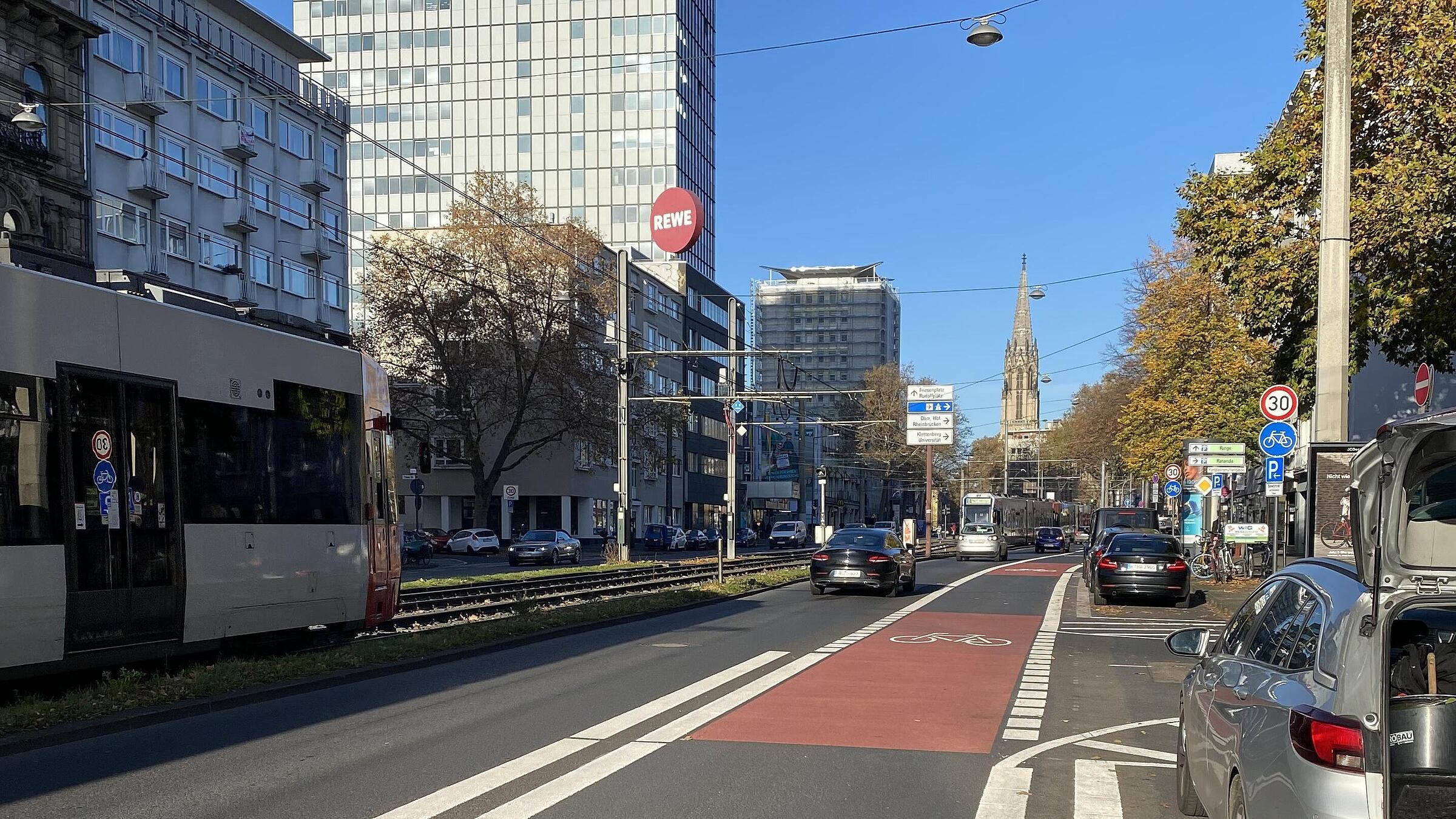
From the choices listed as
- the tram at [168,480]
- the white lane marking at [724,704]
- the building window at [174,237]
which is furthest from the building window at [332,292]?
the white lane marking at [724,704]

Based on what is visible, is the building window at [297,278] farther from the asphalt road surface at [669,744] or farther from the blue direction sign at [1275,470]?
the blue direction sign at [1275,470]

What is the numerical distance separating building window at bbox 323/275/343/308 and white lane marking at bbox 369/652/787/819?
43500 millimetres

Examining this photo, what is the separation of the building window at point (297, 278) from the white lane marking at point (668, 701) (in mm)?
39677

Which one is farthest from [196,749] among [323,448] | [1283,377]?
[1283,377]

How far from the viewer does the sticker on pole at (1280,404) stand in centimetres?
1911

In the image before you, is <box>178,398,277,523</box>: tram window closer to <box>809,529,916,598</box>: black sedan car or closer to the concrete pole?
<box>809,529,916,598</box>: black sedan car

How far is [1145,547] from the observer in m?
26.0

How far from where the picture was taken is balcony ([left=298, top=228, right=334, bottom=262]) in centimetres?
5191

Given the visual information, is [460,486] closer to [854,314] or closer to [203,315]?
[203,315]

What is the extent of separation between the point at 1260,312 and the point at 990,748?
13.5 meters

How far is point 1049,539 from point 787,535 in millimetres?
17007

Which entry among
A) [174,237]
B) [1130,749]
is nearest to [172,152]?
[174,237]

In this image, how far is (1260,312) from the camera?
819 inches

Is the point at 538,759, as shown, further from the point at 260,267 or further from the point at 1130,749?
the point at 260,267
